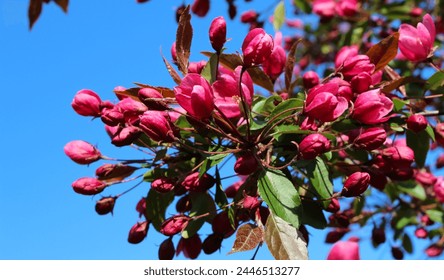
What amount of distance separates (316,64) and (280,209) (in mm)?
2927

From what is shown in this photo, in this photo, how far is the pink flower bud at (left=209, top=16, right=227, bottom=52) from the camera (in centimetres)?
119

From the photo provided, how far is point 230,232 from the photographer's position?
1.35 metres

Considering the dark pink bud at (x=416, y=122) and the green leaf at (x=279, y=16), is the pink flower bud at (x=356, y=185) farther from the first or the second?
the green leaf at (x=279, y=16)

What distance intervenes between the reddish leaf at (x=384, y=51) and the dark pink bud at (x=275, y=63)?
0.73ft

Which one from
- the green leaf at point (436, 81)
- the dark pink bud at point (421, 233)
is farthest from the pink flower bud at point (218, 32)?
the dark pink bud at point (421, 233)

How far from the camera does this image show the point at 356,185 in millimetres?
1141

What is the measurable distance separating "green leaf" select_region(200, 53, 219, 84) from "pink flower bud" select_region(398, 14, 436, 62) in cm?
52

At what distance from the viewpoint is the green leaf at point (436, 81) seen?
1466mm

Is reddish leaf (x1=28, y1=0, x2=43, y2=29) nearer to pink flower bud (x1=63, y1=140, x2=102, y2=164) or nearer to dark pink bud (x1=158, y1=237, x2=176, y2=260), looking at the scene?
pink flower bud (x1=63, y1=140, x2=102, y2=164)

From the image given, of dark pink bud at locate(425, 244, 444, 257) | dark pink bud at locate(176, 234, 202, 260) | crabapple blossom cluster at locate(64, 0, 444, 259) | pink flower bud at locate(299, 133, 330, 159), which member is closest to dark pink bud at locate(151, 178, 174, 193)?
crabapple blossom cluster at locate(64, 0, 444, 259)
